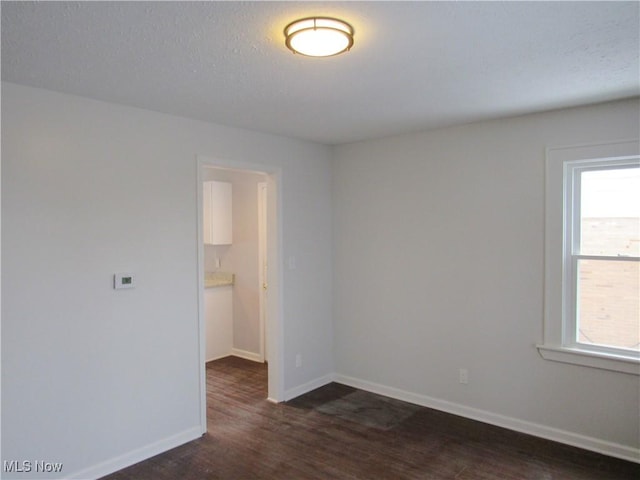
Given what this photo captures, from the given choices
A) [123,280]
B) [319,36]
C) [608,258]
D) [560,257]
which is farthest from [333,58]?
[608,258]

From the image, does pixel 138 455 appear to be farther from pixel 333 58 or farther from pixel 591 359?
pixel 591 359

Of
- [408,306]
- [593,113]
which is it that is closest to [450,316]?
[408,306]

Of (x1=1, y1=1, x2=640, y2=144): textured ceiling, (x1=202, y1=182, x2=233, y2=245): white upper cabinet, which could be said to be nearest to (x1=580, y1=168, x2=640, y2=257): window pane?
(x1=1, y1=1, x2=640, y2=144): textured ceiling

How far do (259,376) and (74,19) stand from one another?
12.9 ft

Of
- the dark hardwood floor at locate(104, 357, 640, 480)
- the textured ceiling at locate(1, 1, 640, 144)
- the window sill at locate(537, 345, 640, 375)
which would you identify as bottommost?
the dark hardwood floor at locate(104, 357, 640, 480)

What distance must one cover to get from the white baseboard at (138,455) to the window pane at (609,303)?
10.0 feet

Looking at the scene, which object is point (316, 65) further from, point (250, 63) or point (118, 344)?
point (118, 344)

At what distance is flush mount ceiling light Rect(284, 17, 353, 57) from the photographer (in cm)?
180

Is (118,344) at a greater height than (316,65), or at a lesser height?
lesser

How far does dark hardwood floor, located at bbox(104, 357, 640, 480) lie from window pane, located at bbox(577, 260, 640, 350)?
2.72ft

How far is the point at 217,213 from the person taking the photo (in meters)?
5.53

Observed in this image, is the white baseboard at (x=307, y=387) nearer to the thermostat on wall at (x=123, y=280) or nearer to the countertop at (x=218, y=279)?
the countertop at (x=218, y=279)

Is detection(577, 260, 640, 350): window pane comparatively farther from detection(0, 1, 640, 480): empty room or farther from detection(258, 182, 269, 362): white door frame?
detection(258, 182, 269, 362): white door frame

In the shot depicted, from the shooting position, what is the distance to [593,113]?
10.2 ft
